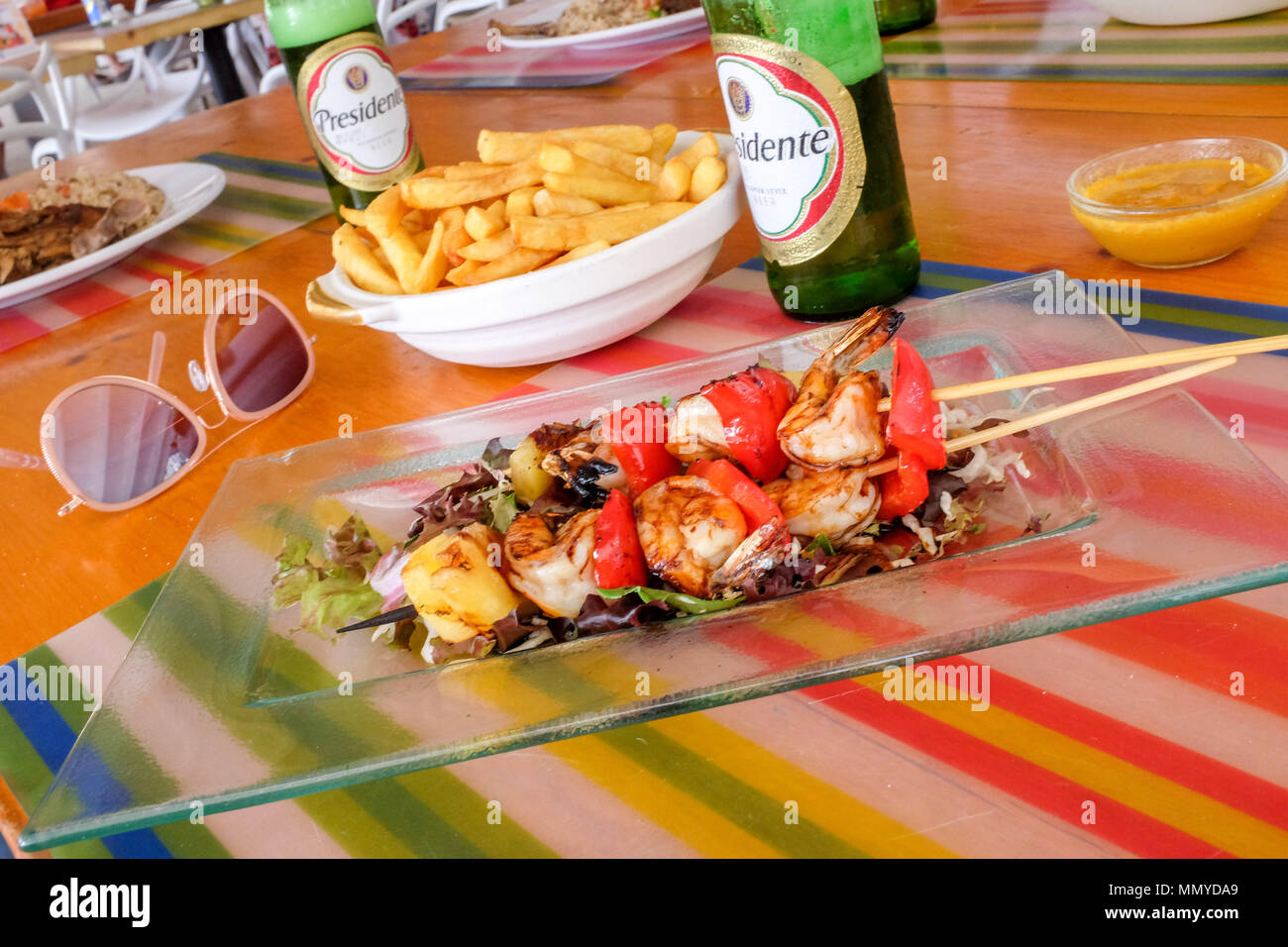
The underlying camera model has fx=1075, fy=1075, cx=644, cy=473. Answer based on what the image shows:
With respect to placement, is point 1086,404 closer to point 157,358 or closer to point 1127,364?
point 1127,364

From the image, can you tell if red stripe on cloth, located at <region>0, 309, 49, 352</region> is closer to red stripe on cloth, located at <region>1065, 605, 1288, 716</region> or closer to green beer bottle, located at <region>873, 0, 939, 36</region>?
green beer bottle, located at <region>873, 0, 939, 36</region>

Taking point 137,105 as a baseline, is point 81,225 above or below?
below

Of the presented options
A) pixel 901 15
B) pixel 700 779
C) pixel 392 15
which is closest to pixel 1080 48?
pixel 901 15

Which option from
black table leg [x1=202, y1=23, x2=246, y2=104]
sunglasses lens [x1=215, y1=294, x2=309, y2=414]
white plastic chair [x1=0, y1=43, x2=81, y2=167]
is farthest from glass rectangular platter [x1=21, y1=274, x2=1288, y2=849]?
white plastic chair [x1=0, y1=43, x2=81, y2=167]

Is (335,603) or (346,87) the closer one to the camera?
(335,603)

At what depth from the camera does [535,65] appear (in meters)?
3.07

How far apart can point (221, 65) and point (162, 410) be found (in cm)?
457

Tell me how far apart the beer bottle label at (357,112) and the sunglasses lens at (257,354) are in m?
0.34

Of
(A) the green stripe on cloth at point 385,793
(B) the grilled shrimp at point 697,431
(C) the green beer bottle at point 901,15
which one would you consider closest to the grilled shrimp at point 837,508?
(B) the grilled shrimp at point 697,431

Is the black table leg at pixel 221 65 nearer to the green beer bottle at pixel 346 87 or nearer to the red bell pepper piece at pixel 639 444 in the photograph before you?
the green beer bottle at pixel 346 87

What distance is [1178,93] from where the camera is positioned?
1752 mm

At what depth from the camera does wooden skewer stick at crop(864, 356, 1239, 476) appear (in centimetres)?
88
